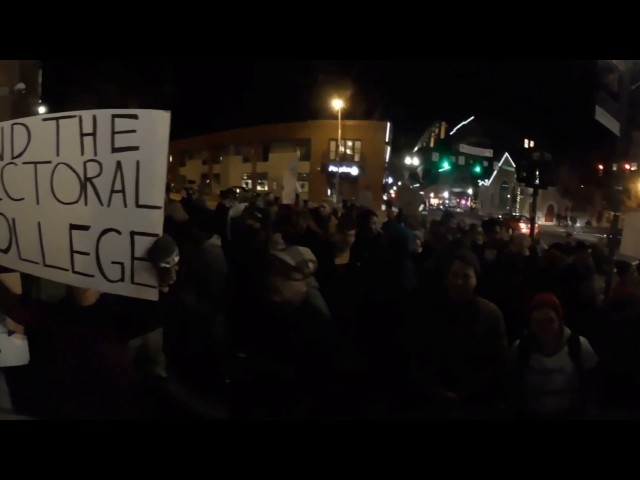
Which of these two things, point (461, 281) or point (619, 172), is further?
point (619, 172)

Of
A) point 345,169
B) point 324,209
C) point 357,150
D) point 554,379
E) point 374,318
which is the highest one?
point 357,150

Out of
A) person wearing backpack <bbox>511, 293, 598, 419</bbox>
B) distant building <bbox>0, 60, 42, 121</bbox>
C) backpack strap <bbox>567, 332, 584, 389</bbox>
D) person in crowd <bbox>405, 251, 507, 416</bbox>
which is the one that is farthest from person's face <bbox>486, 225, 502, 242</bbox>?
distant building <bbox>0, 60, 42, 121</bbox>

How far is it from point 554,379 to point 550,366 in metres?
0.10

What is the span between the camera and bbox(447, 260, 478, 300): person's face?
3482 millimetres

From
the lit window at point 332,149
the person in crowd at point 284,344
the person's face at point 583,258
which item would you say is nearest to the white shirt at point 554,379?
the person's face at point 583,258

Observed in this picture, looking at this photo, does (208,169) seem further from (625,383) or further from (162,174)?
(625,383)

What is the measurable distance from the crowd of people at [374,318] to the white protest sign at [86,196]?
0.16 metres

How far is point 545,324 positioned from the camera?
11.5 feet

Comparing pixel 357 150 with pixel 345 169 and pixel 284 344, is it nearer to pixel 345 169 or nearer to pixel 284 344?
pixel 345 169

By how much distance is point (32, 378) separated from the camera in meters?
3.86

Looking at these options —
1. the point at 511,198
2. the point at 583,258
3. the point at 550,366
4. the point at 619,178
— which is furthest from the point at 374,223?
the point at 619,178

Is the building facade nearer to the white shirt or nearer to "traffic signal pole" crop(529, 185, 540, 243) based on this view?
"traffic signal pole" crop(529, 185, 540, 243)

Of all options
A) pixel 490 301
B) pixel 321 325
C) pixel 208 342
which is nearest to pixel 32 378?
pixel 208 342

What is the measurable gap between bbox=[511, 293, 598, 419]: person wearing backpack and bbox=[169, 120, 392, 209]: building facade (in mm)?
1212
